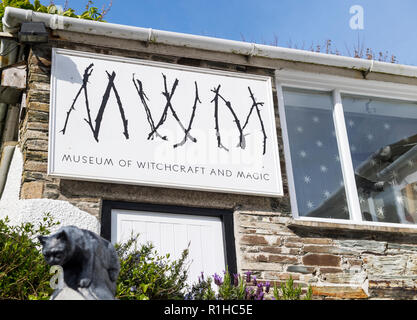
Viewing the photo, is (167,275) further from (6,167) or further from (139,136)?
(6,167)

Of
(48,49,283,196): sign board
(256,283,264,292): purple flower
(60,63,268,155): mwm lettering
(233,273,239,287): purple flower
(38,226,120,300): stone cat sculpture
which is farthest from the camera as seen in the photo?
(60,63,268,155): mwm lettering

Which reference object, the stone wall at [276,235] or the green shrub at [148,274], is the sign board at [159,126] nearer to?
the stone wall at [276,235]

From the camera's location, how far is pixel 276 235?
6797mm

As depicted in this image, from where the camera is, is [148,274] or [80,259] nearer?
[80,259]

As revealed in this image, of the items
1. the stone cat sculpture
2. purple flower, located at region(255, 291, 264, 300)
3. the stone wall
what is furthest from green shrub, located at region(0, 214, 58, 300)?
purple flower, located at region(255, 291, 264, 300)

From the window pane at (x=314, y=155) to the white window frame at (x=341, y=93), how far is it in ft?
0.21

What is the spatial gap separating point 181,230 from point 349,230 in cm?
185

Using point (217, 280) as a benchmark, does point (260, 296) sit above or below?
below

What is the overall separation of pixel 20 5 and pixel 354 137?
16.6 ft

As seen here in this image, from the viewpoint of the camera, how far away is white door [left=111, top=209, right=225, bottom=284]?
6.36 m

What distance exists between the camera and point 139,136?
6.72 metres

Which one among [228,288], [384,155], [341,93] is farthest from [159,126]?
[384,155]

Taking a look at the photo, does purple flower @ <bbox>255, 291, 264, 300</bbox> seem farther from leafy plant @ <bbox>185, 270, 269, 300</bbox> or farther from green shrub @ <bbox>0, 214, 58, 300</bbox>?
green shrub @ <bbox>0, 214, 58, 300</bbox>

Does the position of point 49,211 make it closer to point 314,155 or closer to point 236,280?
point 236,280
